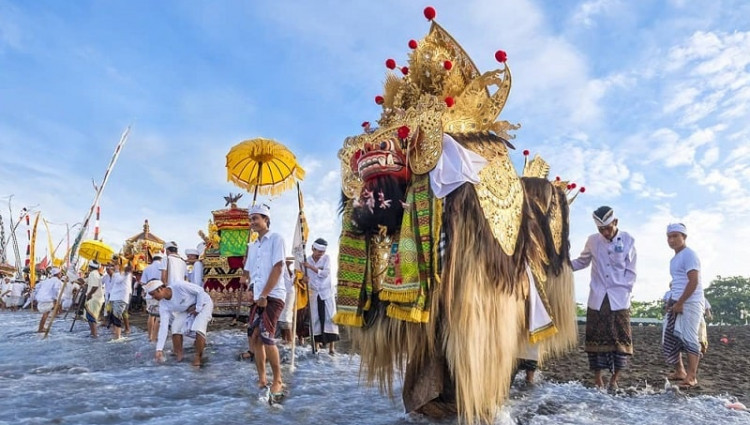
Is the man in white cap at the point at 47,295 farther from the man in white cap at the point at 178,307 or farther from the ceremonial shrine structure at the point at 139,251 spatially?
the man in white cap at the point at 178,307

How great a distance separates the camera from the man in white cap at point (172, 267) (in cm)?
891

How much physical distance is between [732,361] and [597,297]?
360 cm

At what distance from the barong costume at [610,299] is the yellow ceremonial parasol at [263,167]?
7.14 m

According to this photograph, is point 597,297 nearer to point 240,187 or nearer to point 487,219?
point 487,219

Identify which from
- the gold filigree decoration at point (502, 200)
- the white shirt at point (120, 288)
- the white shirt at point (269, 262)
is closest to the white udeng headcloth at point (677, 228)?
the gold filigree decoration at point (502, 200)

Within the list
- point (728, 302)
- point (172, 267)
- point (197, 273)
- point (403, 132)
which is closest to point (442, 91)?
point (403, 132)

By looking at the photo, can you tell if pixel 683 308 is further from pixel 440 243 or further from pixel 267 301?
pixel 267 301

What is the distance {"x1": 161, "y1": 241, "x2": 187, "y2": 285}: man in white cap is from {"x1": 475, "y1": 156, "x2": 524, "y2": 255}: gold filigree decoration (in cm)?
620

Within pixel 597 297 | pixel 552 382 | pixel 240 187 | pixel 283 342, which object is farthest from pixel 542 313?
pixel 240 187

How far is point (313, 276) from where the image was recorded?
885cm

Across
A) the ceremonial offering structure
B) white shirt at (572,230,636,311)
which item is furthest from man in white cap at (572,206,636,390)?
the ceremonial offering structure

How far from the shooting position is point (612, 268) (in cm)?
568

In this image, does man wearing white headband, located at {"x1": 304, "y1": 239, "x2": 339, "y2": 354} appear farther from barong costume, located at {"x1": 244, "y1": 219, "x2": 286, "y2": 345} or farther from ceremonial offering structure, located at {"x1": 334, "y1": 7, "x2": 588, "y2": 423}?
ceremonial offering structure, located at {"x1": 334, "y1": 7, "x2": 588, "y2": 423}

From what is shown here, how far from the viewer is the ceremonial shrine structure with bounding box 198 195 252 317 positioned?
12188 mm
